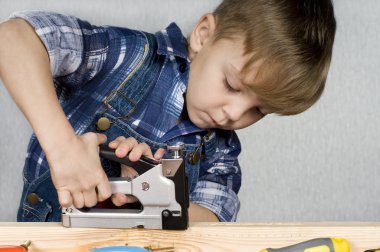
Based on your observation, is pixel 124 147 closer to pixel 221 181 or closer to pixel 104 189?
pixel 104 189

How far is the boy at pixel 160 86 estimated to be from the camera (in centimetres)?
74

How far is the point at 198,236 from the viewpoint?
2.30ft

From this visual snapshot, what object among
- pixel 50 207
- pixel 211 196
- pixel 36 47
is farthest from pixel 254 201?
pixel 36 47

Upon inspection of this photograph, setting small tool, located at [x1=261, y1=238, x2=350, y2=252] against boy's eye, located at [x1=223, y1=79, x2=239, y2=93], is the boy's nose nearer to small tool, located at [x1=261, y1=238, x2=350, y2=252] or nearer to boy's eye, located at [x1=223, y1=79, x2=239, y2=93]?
boy's eye, located at [x1=223, y1=79, x2=239, y2=93]

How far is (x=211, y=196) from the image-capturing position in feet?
3.44

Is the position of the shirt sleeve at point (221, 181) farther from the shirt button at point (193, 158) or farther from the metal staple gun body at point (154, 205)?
the metal staple gun body at point (154, 205)

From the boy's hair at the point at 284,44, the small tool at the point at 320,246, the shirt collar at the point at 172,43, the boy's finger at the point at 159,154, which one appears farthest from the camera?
the shirt collar at the point at 172,43

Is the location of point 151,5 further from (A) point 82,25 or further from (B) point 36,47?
(B) point 36,47

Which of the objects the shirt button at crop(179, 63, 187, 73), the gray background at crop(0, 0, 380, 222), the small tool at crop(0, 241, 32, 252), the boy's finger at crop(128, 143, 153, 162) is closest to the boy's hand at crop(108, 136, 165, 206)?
the boy's finger at crop(128, 143, 153, 162)

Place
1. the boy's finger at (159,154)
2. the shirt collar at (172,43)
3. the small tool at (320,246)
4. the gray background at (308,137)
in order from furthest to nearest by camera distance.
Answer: the gray background at (308,137)
the shirt collar at (172,43)
the boy's finger at (159,154)
the small tool at (320,246)

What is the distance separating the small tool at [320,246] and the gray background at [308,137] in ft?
2.83

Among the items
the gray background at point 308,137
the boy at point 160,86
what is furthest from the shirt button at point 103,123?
the gray background at point 308,137

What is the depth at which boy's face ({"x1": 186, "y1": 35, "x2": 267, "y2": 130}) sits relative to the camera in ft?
2.98

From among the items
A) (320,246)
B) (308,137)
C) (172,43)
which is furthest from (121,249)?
(308,137)
